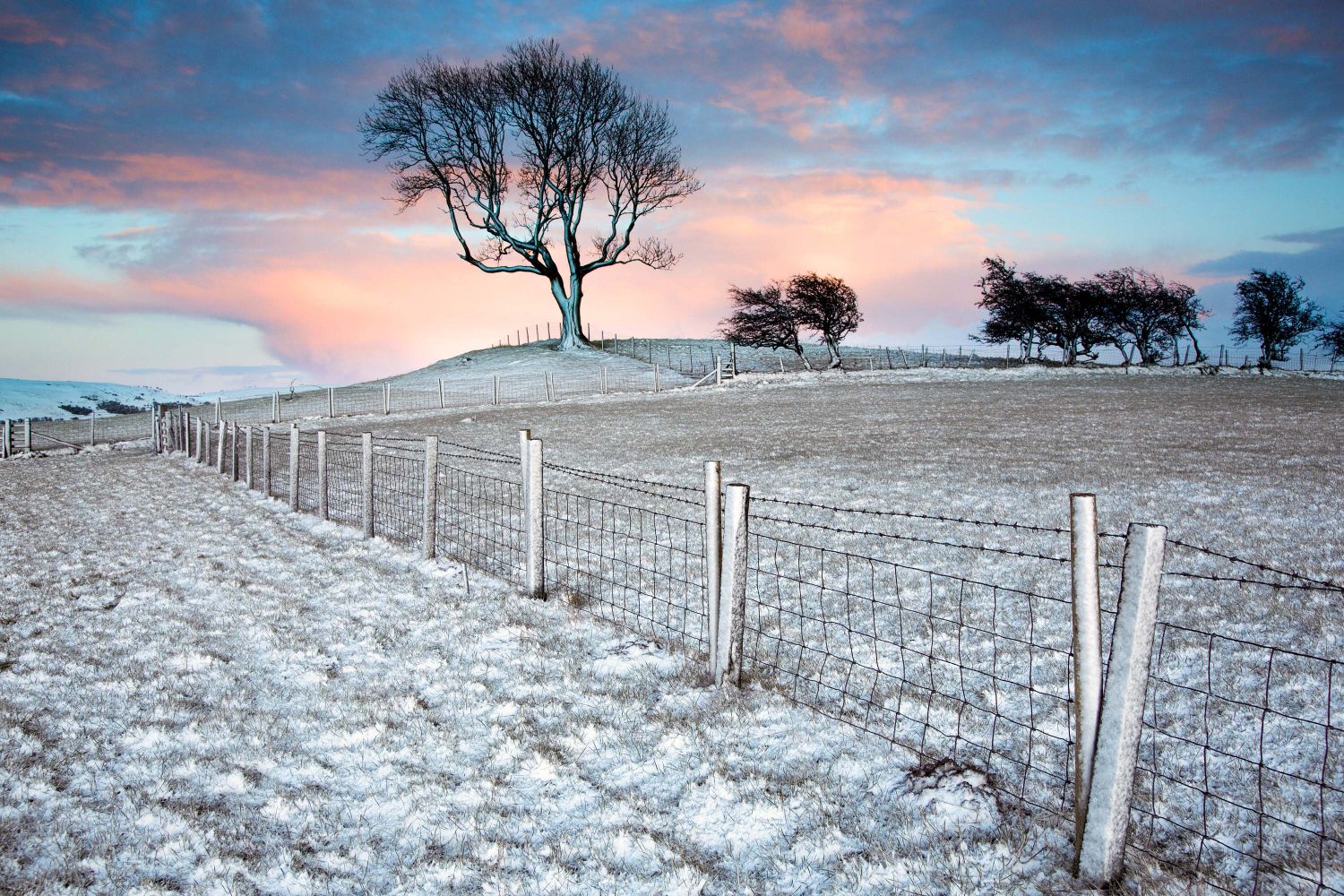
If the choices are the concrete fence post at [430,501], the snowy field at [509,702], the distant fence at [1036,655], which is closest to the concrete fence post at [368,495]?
the distant fence at [1036,655]

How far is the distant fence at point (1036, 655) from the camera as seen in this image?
11.5ft

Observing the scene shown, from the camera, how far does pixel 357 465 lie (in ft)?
65.3

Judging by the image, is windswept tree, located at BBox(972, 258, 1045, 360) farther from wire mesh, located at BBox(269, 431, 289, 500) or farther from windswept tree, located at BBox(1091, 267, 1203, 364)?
wire mesh, located at BBox(269, 431, 289, 500)

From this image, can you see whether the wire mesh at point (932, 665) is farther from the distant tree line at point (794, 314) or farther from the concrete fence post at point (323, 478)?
the distant tree line at point (794, 314)

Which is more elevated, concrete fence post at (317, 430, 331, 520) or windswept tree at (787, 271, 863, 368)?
windswept tree at (787, 271, 863, 368)

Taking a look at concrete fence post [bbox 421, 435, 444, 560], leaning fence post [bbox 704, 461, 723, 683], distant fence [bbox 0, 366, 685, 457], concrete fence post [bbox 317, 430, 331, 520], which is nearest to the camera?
leaning fence post [bbox 704, 461, 723, 683]

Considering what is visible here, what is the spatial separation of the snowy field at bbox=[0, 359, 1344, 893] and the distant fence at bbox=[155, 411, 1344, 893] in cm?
11

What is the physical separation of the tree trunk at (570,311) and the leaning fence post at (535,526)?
55854mm

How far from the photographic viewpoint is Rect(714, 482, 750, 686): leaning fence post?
5.46m

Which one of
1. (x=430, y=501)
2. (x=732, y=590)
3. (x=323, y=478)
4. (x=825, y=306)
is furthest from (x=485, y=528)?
(x=825, y=306)

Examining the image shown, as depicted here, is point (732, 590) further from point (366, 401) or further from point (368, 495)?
point (366, 401)

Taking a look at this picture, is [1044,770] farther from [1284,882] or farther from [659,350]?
[659,350]

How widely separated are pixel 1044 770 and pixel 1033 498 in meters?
8.69

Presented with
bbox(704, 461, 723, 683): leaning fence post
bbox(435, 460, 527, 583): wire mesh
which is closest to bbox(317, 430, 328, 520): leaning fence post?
bbox(435, 460, 527, 583): wire mesh
